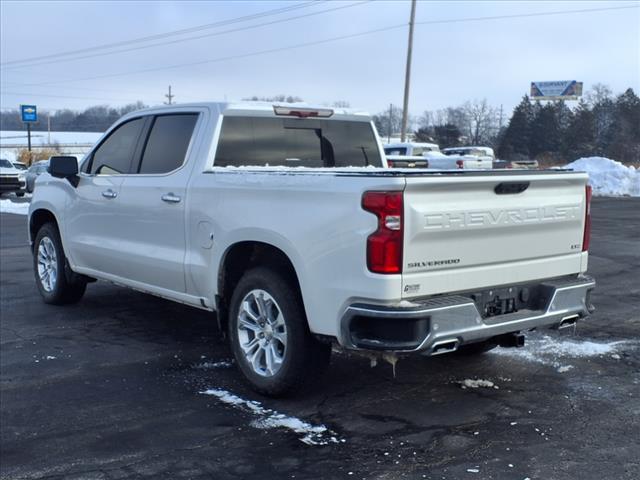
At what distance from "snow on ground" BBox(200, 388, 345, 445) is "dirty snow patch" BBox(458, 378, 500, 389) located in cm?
130

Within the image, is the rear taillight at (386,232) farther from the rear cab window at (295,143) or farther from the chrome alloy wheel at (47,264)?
the chrome alloy wheel at (47,264)

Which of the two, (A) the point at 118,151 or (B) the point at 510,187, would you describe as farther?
(A) the point at 118,151

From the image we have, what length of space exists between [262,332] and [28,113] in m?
57.1

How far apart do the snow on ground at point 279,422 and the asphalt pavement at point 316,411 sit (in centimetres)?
1

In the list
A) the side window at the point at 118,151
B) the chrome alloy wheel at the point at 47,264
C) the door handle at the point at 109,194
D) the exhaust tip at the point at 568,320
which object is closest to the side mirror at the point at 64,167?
the side window at the point at 118,151

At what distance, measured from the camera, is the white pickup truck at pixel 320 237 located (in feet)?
13.6

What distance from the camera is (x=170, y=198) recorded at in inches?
230

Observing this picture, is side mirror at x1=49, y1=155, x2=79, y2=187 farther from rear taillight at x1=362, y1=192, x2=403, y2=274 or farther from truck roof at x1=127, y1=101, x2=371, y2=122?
rear taillight at x1=362, y1=192, x2=403, y2=274

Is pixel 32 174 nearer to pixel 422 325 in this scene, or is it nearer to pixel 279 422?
pixel 279 422

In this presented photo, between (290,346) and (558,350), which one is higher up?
(290,346)

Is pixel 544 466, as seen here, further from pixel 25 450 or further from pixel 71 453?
pixel 25 450

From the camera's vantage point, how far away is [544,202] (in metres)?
4.80

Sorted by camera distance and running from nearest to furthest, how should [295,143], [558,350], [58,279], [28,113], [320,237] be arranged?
1. [320,237]
2. [558,350]
3. [295,143]
4. [58,279]
5. [28,113]

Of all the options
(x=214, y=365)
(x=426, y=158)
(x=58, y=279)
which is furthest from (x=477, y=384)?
(x=426, y=158)
